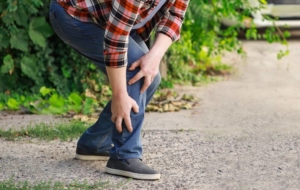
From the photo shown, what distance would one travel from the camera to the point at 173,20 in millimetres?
3758

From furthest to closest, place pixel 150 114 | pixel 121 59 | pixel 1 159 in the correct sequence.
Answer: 1. pixel 150 114
2. pixel 1 159
3. pixel 121 59

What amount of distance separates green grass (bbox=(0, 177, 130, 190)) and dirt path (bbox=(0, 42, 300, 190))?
0.09m

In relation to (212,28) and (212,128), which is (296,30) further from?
(212,128)

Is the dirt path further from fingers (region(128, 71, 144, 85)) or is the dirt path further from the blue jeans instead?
fingers (region(128, 71, 144, 85))

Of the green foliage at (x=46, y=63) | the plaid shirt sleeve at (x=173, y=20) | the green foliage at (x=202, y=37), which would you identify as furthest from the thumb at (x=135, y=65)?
the green foliage at (x=202, y=37)

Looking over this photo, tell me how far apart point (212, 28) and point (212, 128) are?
2212 mm

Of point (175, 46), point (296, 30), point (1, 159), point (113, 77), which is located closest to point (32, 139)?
→ point (1, 159)

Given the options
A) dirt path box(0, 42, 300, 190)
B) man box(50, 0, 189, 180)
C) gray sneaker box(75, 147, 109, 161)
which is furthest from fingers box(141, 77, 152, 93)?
gray sneaker box(75, 147, 109, 161)

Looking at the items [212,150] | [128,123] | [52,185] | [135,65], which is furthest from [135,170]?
[212,150]

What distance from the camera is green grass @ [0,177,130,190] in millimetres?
3572

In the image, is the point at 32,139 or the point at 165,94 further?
the point at 165,94

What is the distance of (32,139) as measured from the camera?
185 inches

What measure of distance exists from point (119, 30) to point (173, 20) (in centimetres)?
47

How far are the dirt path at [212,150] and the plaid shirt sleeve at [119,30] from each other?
2.29 ft
